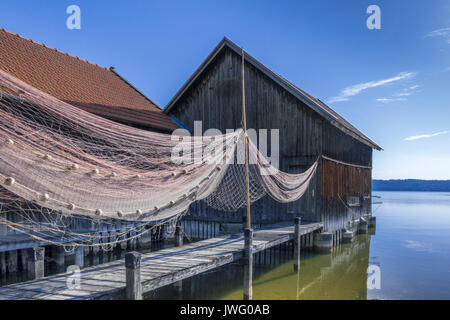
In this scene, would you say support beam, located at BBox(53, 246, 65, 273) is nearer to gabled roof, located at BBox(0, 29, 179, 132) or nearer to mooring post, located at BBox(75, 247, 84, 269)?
mooring post, located at BBox(75, 247, 84, 269)

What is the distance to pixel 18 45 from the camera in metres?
13.2

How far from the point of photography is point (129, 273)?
543cm

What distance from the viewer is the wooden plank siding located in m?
14.0

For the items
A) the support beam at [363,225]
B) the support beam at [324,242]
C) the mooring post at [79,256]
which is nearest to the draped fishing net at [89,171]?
the mooring post at [79,256]

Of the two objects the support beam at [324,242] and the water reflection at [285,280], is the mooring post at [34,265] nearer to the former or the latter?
the water reflection at [285,280]

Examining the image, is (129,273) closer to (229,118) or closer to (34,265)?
(34,265)

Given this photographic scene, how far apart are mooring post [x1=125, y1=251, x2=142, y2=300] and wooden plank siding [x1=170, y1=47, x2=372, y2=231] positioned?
967 centimetres

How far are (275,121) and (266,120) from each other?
1.29ft

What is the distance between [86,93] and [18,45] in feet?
10.4

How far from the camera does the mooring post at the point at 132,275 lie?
5.41 m

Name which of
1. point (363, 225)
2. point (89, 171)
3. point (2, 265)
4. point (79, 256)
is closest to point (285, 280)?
point (79, 256)

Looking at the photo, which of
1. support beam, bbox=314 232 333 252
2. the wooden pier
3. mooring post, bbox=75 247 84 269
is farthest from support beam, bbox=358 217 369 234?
mooring post, bbox=75 247 84 269

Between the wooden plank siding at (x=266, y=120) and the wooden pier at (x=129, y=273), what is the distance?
475cm
